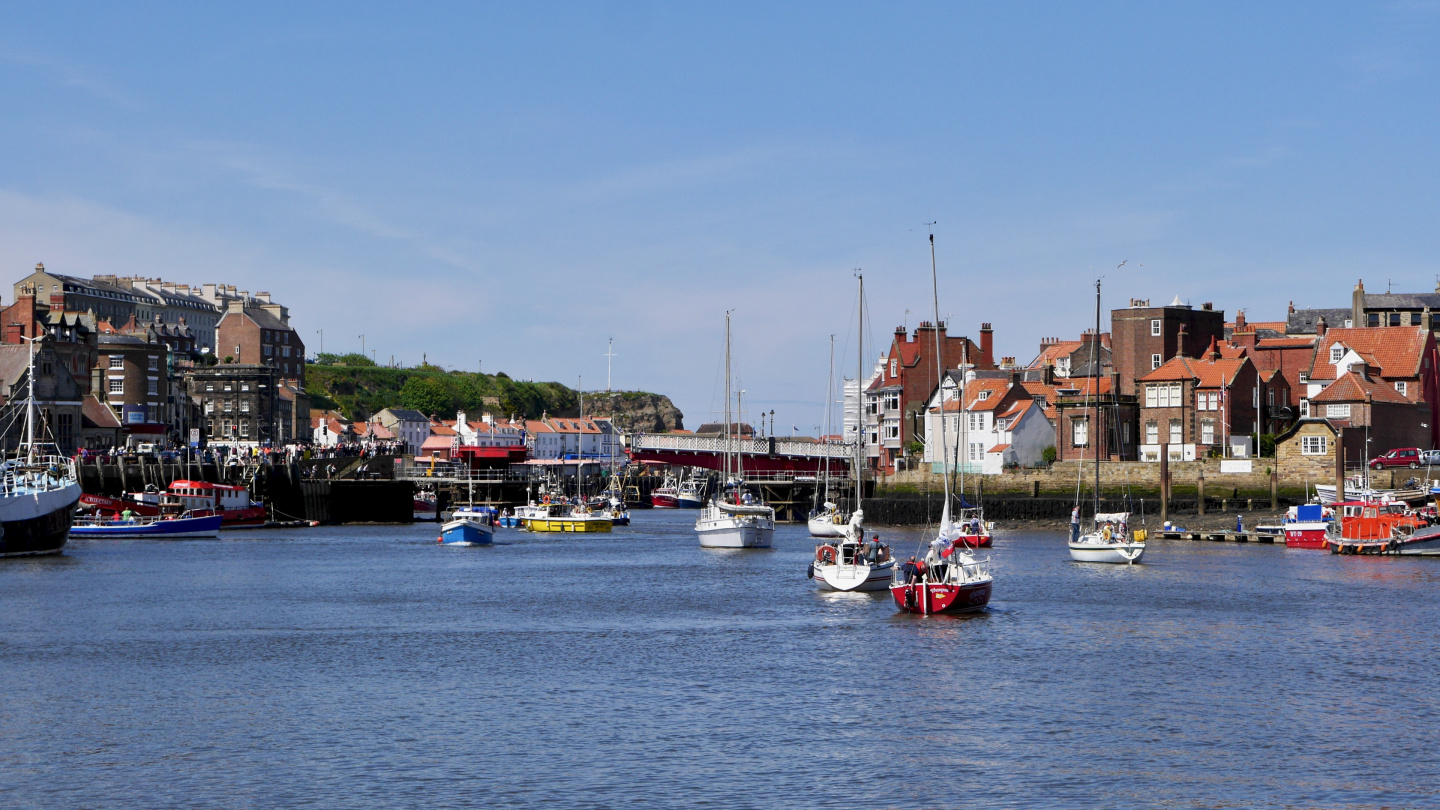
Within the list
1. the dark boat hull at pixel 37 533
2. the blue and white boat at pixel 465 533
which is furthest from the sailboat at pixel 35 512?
the blue and white boat at pixel 465 533

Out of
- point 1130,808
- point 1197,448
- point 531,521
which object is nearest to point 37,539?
point 531,521

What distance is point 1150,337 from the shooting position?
13025 cm

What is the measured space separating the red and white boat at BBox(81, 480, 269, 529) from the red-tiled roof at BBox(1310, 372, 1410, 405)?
3289 inches

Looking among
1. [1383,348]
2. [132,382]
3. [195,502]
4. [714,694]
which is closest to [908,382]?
[1383,348]

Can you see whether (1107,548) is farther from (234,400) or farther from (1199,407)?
(234,400)

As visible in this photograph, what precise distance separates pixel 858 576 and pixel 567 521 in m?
66.4

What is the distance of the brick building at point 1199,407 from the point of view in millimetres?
117250

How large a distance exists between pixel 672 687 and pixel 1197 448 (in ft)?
288

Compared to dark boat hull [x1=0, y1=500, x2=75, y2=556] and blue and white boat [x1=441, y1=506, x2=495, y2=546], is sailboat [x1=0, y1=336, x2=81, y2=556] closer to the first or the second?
dark boat hull [x1=0, y1=500, x2=75, y2=556]

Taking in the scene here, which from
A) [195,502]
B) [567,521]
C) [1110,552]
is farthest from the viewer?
[567,521]

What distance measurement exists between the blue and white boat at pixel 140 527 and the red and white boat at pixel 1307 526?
7452 centimetres

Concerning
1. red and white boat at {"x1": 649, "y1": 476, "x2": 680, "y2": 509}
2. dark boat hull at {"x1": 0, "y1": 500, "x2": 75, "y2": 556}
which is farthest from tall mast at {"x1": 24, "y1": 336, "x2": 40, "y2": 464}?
red and white boat at {"x1": 649, "y1": 476, "x2": 680, "y2": 509}

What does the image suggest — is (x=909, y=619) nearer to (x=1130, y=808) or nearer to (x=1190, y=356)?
(x=1130, y=808)

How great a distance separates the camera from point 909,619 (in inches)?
2126
